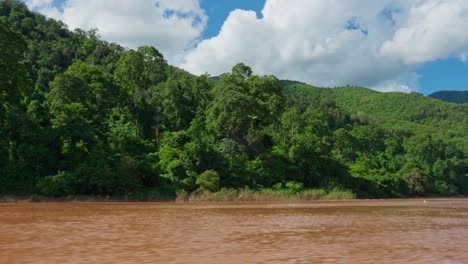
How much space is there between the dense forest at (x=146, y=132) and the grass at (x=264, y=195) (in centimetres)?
140

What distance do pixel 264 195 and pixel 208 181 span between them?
736 cm

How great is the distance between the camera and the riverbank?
4584 cm

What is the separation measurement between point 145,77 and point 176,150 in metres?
20.4

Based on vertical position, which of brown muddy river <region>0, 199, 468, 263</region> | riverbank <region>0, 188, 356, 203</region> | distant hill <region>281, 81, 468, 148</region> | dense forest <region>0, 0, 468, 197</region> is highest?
distant hill <region>281, 81, 468, 148</region>

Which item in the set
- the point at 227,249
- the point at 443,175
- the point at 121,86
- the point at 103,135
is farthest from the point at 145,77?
the point at 443,175

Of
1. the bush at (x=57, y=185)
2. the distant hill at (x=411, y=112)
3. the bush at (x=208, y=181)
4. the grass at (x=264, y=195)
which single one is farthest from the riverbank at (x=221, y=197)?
the distant hill at (x=411, y=112)

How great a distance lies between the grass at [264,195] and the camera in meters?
53.0

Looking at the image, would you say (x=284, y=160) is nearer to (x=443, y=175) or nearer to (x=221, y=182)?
(x=221, y=182)

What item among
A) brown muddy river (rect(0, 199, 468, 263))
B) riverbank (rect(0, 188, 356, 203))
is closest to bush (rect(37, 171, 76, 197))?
riverbank (rect(0, 188, 356, 203))

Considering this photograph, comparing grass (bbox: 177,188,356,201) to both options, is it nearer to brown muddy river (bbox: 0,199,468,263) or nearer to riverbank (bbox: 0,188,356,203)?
riverbank (bbox: 0,188,356,203)

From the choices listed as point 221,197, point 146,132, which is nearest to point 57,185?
point 221,197

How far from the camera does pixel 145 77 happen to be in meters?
76.6

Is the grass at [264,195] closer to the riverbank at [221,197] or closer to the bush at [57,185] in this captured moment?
the riverbank at [221,197]

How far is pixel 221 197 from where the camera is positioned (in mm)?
53125
